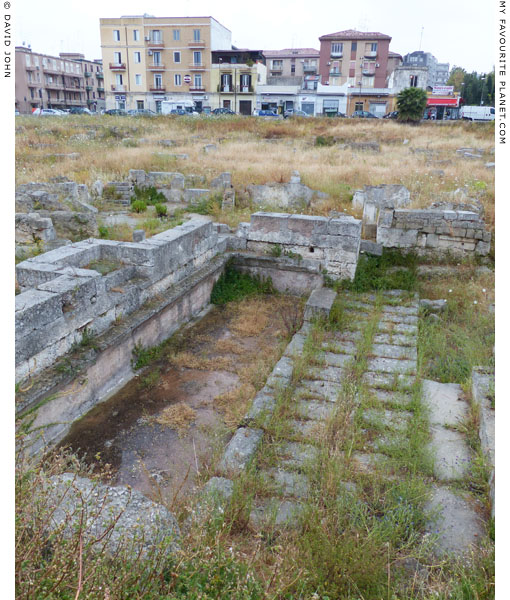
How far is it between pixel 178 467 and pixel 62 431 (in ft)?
4.36

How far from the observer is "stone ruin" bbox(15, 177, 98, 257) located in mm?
9289

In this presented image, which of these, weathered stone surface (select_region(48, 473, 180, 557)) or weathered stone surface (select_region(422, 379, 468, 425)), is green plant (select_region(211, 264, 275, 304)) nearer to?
weathered stone surface (select_region(422, 379, 468, 425))

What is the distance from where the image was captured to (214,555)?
109 inches

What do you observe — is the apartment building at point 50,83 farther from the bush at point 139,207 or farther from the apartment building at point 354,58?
the bush at point 139,207

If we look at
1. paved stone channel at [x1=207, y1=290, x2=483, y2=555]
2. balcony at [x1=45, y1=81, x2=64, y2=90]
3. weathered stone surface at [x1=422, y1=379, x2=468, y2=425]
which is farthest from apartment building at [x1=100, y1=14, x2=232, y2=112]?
weathered stone surface at [x1=422, y1=379, x2=468, y2=425]

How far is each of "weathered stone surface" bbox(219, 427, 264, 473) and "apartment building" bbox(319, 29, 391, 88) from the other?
56.8 meters

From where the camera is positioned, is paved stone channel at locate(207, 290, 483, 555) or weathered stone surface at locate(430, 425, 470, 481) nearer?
paved stone channel at locate(207, 290, 483, 555)

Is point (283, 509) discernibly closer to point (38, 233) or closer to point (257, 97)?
point (38, 233)

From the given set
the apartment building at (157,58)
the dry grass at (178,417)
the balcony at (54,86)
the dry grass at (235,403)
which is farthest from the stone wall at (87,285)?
the balcony at (54,86)

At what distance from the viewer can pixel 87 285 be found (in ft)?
16.7

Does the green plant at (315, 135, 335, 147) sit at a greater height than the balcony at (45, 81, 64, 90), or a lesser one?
lesser

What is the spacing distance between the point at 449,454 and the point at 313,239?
4684 mm

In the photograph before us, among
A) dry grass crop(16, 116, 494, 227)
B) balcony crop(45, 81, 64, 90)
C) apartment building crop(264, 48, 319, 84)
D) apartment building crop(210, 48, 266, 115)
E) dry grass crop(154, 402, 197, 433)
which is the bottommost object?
dry grass crop(154, 402, 197, 433)

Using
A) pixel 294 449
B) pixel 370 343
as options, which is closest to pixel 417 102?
pixel 370 343
